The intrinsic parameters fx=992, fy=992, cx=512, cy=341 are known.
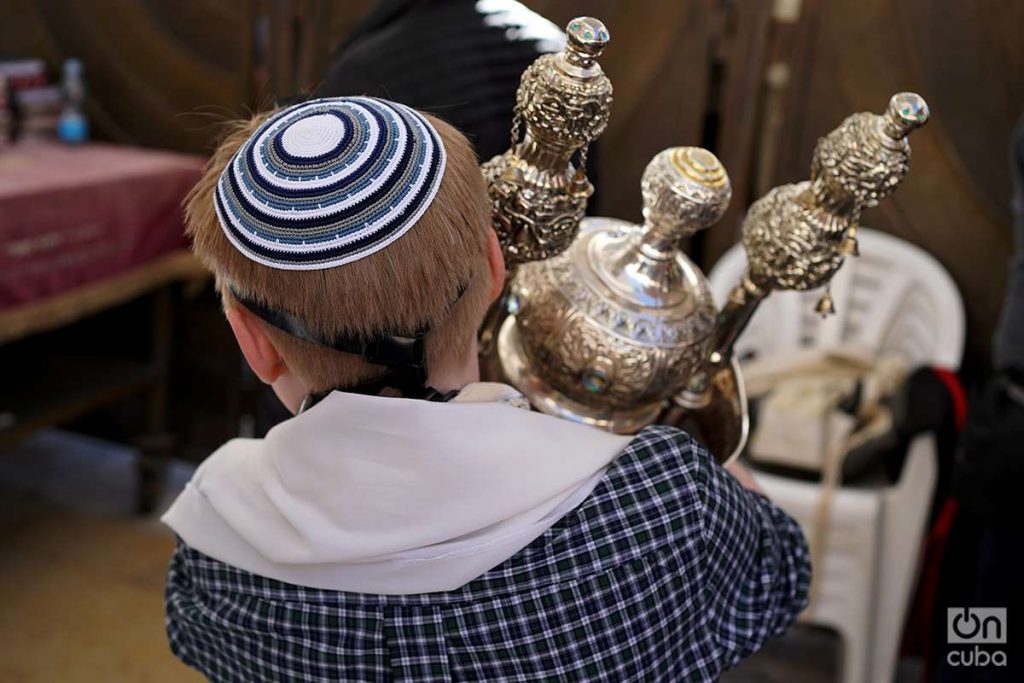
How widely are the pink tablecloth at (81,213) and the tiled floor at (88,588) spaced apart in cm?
64

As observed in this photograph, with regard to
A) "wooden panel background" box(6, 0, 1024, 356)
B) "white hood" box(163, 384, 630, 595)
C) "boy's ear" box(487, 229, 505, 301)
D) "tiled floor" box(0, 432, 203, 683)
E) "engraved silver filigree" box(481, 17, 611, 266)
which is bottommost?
"tiled floor" box(0, 432, 203, 683)

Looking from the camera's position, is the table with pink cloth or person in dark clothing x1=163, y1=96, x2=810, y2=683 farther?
the table with pink cloth

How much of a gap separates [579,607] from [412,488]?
140 mm

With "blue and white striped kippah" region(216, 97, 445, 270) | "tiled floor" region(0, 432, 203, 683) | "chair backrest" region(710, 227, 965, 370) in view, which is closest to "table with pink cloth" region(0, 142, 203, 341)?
"tiled floor" region(0, 432, 203, 683)

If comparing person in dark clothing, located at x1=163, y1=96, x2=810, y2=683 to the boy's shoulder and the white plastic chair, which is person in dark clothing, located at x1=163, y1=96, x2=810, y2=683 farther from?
the white plastic chair

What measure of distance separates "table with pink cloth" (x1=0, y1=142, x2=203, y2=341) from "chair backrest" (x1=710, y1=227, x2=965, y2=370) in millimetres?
1193

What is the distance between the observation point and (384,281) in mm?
586

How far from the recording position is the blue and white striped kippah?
561 mm

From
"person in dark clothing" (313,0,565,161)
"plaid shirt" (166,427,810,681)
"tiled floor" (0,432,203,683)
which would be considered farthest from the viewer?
"tiled floor" (0,432,203,683)

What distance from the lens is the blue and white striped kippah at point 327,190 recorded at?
0.56m

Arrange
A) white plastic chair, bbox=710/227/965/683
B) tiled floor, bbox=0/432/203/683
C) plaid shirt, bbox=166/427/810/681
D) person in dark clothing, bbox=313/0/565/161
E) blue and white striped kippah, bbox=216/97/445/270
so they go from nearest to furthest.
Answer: blue and white striped kippah, bbox=216/97/445/270 → plaid shirt, bbox=166/427/810/681 → person in dark clothing, bbox=313/0/565/161 → white plastic chair, bbox=710/227/965/683 → tiled floor, bbox=0/432/203/683

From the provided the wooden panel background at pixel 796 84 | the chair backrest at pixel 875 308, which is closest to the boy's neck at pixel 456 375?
the wooden panel background at pixel 796 84

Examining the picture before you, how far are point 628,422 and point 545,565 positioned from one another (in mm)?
157

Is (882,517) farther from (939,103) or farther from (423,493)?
(423,493)
